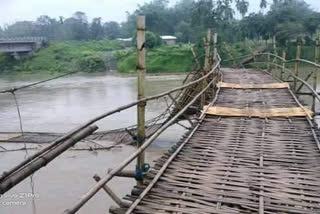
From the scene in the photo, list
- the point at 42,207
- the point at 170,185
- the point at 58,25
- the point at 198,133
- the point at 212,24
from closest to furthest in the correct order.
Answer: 1. the point at 170,185
2. the point at 198,133
3. the point at 42,207
4. the point at 212,24
5. the point at 58,25

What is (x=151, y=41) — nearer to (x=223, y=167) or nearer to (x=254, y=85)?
(x=254, y=85)

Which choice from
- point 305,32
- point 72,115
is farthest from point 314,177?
point 305,32

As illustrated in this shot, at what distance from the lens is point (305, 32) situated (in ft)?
107

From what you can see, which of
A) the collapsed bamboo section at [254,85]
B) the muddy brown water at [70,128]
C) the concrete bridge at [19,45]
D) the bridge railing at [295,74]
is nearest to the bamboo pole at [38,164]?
the bridge railing at [295,74]

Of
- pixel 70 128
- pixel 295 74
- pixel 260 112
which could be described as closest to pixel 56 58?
pixel 70 128

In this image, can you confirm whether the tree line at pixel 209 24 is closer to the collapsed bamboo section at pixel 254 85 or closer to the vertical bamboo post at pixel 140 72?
the collapsed bamboo section at pixel 254 85

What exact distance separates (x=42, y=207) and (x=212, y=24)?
107ft

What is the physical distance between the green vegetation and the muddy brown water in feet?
18.7

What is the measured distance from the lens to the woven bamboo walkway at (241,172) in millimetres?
3443

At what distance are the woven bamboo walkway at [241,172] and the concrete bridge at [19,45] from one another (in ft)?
115

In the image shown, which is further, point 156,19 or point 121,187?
point 156,19

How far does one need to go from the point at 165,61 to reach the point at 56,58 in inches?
472

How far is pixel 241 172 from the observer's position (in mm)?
4152

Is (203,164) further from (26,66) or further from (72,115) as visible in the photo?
(26,66)
